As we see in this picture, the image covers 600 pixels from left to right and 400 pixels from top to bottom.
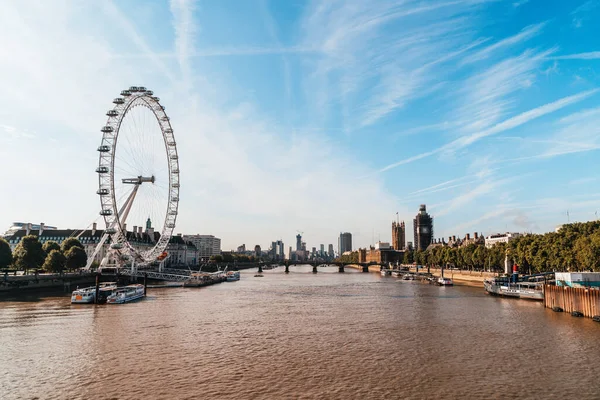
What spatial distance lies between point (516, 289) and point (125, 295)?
237 ft

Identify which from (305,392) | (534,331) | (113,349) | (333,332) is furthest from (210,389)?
(534,331)

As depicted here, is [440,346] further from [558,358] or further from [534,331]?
[534,331]

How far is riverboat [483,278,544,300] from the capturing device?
263 feet

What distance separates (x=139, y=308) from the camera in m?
68.8

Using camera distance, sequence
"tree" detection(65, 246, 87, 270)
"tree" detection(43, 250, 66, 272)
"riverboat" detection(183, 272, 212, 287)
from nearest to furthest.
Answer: "tree" detection(43, 250, 66, 272)
"tree" detection(65, 246, 87, 270)
"riverboat" detection(183, 272, 212, 287)

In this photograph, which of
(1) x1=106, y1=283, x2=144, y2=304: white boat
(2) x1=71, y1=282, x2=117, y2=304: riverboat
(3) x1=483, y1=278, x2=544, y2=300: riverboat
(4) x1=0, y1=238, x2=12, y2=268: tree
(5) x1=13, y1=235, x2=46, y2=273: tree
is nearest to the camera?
(2) x1=71, y1=282, x2=117, y2=304: riverboat

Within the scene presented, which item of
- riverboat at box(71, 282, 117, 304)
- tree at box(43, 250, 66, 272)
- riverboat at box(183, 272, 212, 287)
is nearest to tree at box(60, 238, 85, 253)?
tree at box(43, 250, 66, 272)

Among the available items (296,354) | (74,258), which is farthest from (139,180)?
(296,354)

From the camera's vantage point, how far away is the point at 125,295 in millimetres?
77938

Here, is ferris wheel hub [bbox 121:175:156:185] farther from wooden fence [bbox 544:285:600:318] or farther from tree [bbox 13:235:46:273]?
wooden fence [bbox 544:285:600:318]

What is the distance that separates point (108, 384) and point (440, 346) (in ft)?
91.8

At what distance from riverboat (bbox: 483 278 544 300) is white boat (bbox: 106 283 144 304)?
231 ft

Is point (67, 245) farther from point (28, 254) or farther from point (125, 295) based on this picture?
point (125, 295)

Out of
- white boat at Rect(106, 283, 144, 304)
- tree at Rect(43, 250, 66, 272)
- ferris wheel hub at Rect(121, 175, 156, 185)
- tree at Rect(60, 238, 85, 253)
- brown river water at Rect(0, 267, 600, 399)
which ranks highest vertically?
ferris wheel hub at Rect(121, 175, 156, 185)
